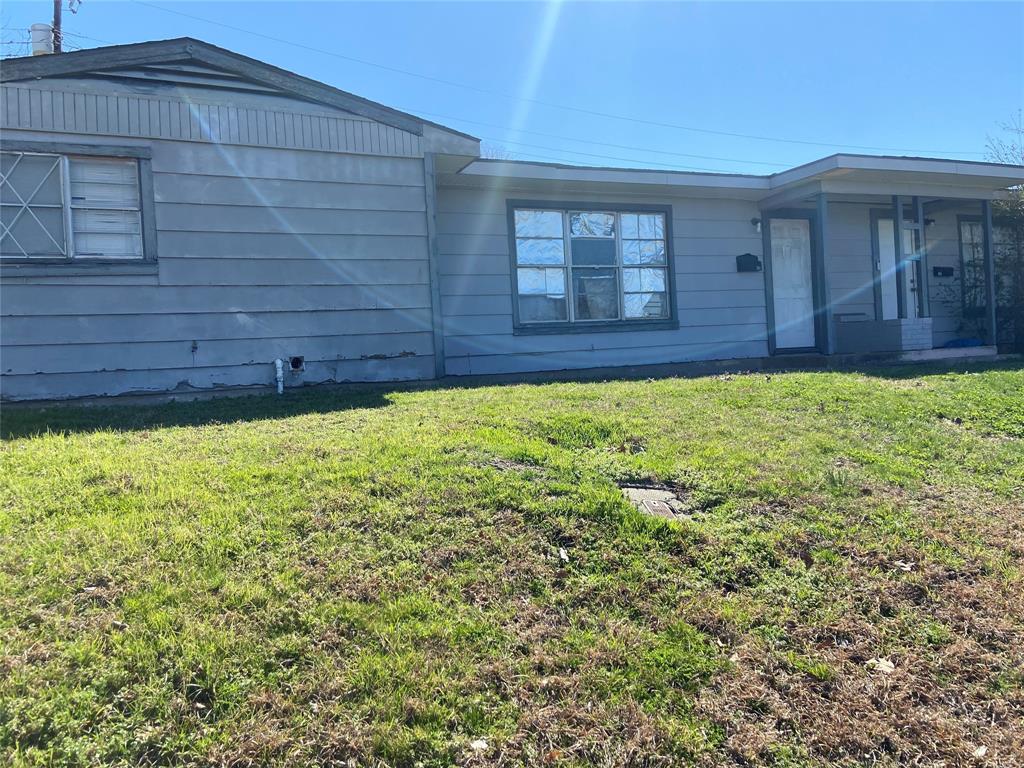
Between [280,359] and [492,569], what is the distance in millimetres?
5119

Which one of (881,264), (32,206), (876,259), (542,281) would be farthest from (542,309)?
(881,264)

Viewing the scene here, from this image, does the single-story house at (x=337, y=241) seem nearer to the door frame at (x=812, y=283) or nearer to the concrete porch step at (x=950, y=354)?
the door frame at (x=812, y=283)

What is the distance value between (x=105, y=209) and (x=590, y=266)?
19.7ft

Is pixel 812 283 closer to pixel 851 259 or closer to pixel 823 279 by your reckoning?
pixel 851 259

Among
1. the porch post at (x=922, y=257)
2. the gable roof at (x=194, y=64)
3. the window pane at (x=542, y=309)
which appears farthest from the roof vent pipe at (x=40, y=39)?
the porch post at (x=922, y=257)

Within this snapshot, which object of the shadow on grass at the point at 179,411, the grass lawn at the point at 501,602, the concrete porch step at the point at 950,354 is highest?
the concrete porch step at the point at 950,354

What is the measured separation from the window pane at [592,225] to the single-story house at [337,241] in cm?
3

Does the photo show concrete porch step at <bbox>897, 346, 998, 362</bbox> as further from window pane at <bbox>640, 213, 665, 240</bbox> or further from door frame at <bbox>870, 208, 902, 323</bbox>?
window pane at <bbox>640, 213, 665, 240</bbox>

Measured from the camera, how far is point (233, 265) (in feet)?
24.7

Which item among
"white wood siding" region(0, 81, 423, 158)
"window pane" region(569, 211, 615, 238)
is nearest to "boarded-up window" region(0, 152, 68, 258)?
"white wood siding" region(0, 81, 423, 158)

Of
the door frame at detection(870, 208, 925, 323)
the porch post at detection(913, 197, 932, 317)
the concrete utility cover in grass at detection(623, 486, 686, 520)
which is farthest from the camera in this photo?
the door frame at detection(870, 208, 925, 323)

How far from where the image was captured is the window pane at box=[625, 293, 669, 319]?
10.5 m

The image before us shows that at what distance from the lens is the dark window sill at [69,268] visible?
6766mm

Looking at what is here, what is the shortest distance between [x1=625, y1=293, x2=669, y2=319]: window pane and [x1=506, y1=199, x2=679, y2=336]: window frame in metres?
0.06
